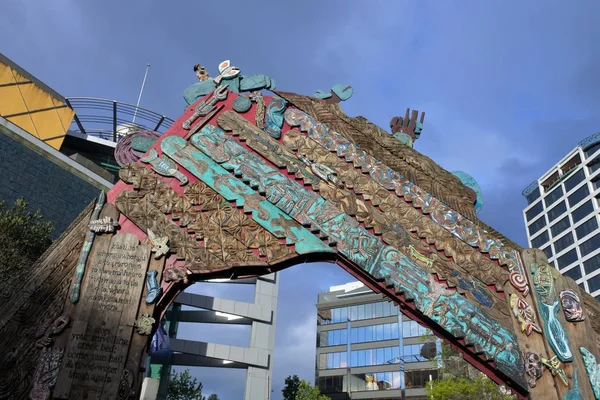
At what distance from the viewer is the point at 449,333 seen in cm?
850

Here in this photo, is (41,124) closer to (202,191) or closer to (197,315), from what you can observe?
(197,315)

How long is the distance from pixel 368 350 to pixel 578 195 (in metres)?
37.9

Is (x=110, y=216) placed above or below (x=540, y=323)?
above

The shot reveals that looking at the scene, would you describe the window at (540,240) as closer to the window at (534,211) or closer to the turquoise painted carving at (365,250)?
the window at (534,211)

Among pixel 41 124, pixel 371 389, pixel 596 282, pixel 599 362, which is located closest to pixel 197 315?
pixel 41 124

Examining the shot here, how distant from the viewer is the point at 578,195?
6769 cm

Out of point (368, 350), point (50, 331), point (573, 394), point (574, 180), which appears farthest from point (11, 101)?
point (574, 180)

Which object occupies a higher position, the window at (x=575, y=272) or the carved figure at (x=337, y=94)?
the window at (x=575, y=272)

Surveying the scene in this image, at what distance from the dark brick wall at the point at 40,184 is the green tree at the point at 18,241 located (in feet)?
17.9

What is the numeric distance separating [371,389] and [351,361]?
3983mm

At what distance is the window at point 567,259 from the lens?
2591 inches

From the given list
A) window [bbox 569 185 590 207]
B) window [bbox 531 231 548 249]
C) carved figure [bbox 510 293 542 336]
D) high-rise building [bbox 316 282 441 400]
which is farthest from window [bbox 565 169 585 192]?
carved figure [bbox 510 293 542 336]

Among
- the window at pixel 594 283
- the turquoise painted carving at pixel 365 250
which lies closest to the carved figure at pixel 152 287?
the turquoise painted carving at pixel 365 250

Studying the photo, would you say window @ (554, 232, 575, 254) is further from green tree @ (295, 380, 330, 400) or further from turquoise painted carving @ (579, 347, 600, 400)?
turquoise painted carving @ (579, 347, 600, 400)
